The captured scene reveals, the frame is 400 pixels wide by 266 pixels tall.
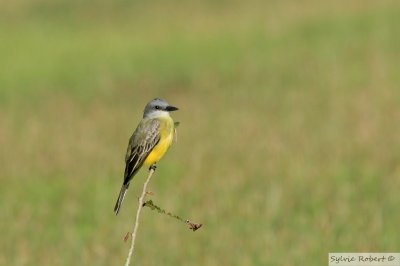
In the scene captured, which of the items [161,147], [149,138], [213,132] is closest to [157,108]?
[149,138]

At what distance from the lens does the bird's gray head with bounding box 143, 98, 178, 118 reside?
500cm

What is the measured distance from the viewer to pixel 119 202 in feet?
16.9

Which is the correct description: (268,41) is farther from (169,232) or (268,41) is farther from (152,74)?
(169,232)

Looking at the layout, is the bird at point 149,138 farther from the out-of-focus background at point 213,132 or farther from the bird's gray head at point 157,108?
the out-of-focus background at point 213,132

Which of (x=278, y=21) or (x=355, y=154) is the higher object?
(x=278, y=21)

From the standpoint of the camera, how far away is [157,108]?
5.32m

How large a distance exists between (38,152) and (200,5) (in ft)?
76.3

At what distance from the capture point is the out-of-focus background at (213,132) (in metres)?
12.2

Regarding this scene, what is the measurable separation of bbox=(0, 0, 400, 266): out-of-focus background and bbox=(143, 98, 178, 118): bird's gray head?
18.8 feet

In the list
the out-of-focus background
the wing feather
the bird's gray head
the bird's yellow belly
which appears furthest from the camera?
the out-of-focus background

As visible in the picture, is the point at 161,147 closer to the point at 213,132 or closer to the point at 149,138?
the point at 149,138

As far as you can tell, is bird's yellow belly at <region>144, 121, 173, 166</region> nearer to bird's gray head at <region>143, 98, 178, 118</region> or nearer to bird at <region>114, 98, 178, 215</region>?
bird at <region>114, 98, 178, 215</region>

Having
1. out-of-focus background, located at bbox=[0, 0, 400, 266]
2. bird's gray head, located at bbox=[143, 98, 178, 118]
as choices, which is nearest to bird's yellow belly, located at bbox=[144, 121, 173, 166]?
bird's gray head, located at bbox=[143, 98, 178, 118]

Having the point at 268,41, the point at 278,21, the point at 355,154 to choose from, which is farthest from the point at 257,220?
the point at 278,21
